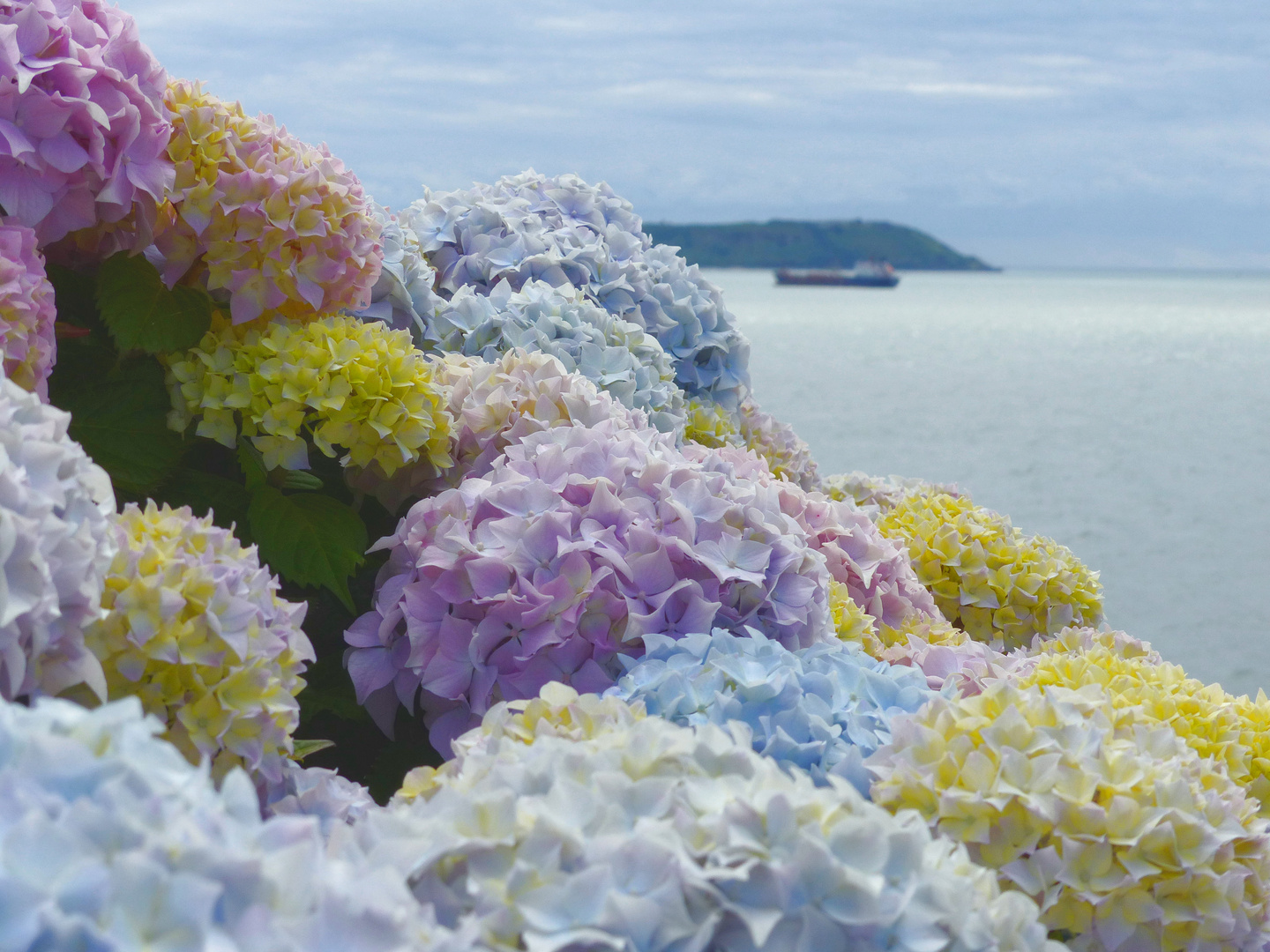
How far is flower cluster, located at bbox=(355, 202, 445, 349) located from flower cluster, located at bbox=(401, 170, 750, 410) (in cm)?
35

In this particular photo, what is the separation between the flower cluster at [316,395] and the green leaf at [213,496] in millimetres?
115

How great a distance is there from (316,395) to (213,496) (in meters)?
0.35

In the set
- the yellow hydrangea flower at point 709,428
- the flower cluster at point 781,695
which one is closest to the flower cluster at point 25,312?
the flower cluster at point 781,695

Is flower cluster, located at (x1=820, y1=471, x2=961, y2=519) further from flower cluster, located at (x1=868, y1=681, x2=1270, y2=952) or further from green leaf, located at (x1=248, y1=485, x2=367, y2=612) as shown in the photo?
flower cluster, located at (x1=868, y1=681, x2=1270, y2=952)

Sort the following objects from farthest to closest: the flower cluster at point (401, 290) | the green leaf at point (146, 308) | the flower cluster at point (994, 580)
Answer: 1. the flower cluster at point (994, 580)
2. the flower cluster at point (401, 290)
3. the green leaf at point (146, 308)

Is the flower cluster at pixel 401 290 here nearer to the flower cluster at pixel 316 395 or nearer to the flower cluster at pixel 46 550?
the flower cluster at pixel 316 395

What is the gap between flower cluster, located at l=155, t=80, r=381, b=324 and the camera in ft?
8.87

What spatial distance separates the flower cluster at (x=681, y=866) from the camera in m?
1.28

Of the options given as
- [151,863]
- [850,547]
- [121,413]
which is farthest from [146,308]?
[151,863]

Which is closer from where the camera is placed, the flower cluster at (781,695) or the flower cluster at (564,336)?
the flower cluster at (781,695)

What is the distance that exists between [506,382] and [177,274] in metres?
0.77

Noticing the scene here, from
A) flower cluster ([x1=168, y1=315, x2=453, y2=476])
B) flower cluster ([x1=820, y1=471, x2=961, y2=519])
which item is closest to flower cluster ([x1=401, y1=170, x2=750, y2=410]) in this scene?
flower cluster ([x1=820, y1=471, x2=961, y2=519])

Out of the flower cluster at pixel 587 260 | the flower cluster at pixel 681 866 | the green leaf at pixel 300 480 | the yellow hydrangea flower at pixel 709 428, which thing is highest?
the flower cluster at pixel 587 260

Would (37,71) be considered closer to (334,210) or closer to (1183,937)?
(334,210)
